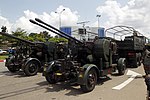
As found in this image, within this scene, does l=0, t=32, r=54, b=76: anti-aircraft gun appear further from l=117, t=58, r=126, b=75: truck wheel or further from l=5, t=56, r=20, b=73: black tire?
l=117, t=58, r=126, b=75: truck wheel

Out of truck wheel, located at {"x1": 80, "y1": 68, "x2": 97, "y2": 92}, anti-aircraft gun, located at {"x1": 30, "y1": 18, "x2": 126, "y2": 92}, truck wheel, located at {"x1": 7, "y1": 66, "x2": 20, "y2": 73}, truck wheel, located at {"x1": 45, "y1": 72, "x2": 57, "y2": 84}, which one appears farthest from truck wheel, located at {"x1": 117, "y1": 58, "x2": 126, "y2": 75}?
truck wheel, located at {"x1": 7, "y1": 66, "x2": 20, "y2": 73}

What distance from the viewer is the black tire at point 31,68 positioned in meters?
13.4

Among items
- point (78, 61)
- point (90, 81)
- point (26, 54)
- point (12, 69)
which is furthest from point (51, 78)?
point (12, 69)

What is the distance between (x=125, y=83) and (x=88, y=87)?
2.41 m

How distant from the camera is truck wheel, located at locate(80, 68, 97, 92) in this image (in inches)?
348

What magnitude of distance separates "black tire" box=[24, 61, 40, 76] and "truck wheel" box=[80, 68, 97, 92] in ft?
16.8

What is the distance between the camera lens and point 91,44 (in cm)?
1075

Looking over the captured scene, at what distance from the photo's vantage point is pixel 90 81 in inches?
359

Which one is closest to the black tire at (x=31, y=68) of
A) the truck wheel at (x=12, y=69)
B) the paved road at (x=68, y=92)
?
the truck wheel at (x=12, y=69)

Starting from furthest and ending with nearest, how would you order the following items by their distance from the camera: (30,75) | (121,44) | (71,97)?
1. (121,44)
2. (30,75)
3. (71,97)

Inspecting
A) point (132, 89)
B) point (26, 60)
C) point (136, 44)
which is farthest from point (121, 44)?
point (132, 89)

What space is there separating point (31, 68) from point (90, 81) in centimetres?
554

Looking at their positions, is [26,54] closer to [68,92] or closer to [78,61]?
[78,61]

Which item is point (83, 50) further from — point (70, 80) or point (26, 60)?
point (26, 60)
